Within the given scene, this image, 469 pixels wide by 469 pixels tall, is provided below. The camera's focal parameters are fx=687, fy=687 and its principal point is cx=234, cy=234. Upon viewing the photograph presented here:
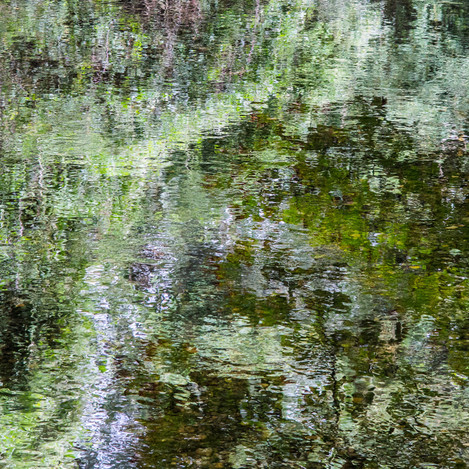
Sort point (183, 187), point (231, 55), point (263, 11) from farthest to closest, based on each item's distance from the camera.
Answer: point (263, 11) < point (231, 55) < point (183, 187)

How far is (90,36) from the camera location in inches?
367

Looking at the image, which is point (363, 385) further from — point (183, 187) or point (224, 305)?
point (183, 187)

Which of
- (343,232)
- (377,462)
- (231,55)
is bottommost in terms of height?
(377,462)

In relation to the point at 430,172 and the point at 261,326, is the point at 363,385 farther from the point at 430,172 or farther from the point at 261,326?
the point at 430,172

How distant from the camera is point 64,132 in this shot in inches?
230

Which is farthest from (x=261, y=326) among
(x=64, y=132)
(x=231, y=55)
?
(x=231, y=55)

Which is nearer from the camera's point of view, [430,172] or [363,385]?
[363,385]

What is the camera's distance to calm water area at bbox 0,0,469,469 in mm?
2676

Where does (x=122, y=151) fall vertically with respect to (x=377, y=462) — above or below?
above

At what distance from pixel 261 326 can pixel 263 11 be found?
9063mm

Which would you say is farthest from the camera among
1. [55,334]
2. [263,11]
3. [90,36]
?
[263,11]

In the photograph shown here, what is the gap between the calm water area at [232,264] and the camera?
2.68 m

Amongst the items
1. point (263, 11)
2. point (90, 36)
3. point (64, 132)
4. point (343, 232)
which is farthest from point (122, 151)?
point (263, 11)

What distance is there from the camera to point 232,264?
3.91m
